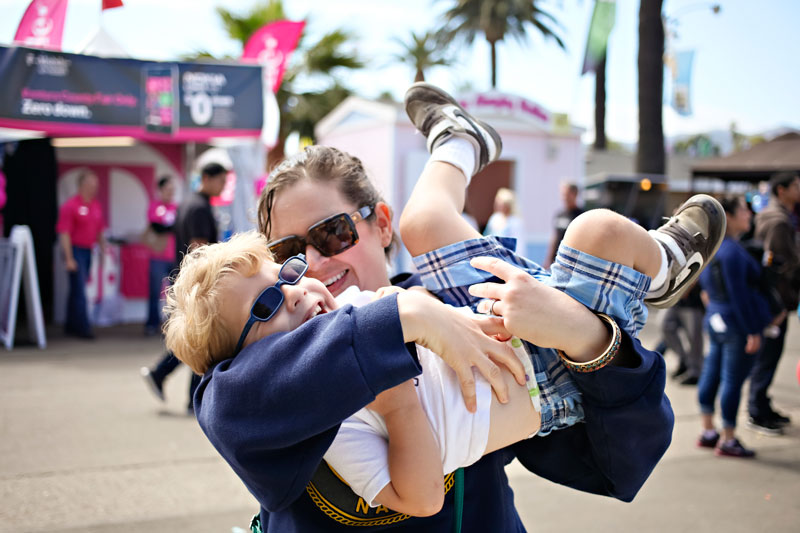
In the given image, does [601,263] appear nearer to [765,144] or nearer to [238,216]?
[238,216]

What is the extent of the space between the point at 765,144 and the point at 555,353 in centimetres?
2041

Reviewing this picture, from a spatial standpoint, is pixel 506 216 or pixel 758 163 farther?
pixel 758 163

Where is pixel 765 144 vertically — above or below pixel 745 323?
above

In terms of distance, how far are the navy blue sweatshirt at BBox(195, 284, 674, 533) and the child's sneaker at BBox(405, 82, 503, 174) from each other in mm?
566

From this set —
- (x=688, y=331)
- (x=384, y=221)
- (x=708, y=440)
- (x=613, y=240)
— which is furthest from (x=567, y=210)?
(x=613, y=240)

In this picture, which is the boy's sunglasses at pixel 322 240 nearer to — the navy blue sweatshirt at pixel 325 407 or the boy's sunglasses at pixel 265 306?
the boy's sunglasses at pixel 265 306

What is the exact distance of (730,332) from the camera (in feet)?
15.4

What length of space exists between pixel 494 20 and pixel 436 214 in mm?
23759

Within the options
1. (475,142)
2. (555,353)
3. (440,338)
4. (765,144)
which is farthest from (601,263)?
(765,144)

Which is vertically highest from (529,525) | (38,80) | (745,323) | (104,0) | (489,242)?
(38,80)

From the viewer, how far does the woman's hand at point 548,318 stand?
101 centimetres

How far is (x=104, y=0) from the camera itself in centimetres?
189

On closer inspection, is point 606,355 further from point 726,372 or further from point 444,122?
point 726,372

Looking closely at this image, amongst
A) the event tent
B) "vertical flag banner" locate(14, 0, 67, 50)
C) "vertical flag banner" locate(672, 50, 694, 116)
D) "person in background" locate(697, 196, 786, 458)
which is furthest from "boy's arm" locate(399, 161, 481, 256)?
the event tent
